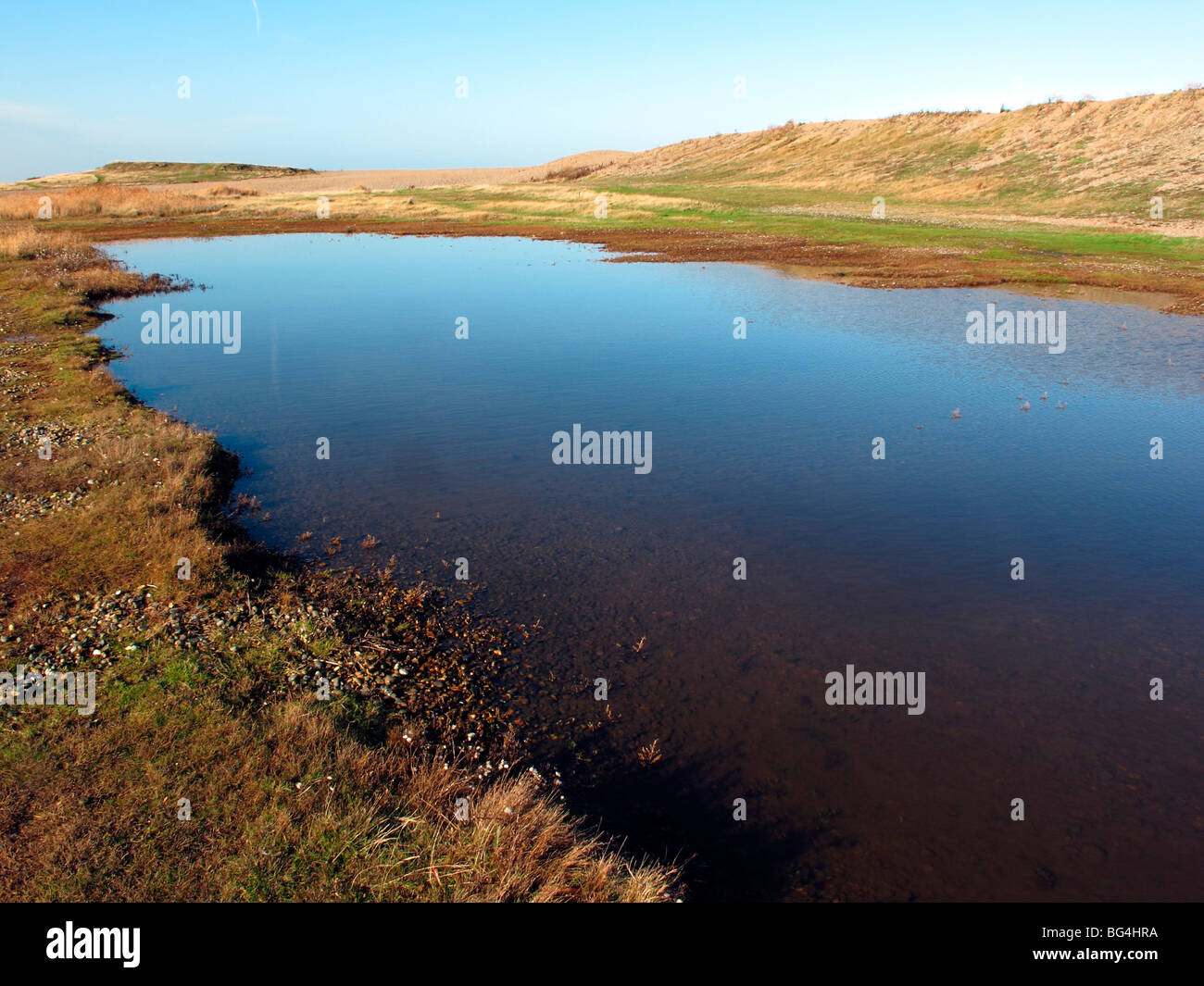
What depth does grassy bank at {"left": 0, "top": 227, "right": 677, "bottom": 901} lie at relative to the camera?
5.17 m

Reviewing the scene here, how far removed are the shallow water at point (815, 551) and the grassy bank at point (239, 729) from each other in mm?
924

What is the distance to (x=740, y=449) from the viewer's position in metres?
14.8

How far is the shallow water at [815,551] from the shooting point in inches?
255

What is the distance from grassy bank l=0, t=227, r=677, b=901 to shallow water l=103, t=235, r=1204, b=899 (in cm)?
92

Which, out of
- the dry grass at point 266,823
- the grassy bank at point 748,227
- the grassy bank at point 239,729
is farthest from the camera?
the grassy bank at point 748,227

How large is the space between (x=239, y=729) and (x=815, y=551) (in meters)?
7.70

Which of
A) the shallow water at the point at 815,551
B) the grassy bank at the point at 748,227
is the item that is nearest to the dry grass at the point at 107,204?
the grassy bank at the point at 748,227

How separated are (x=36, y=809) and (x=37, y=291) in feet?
102

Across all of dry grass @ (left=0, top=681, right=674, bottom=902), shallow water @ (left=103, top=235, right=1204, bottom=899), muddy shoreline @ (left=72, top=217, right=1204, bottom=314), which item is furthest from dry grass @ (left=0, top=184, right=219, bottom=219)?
dry grass @ (left=0, top=681, right=674, bottom=902)

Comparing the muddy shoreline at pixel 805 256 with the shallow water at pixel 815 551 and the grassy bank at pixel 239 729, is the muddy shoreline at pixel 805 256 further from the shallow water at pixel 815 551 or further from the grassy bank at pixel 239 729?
the grassy bank at pixel 239 729

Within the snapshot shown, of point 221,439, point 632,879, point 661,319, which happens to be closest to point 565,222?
point 661,319

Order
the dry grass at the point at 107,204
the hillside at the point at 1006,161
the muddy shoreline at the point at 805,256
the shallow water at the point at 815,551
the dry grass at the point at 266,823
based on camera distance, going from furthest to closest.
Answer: the dry grass at the point at 107,204 → the hillside at the point at 1006,161 → the muddy shoreline at the point at 805,256 → the shallow water at the point at 815,551 → the dry grass at the point at 266,823

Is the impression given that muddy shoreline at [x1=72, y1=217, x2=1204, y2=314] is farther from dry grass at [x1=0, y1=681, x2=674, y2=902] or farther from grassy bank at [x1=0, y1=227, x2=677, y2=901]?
dry grass at [x1=0, y1=681, x2=674, y2=902]
